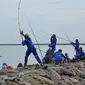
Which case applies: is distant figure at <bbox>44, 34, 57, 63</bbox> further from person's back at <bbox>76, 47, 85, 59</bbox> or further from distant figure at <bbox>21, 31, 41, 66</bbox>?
person's back at <bbox>76, 47, 85, 59</bbox>

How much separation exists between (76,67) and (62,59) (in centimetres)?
347

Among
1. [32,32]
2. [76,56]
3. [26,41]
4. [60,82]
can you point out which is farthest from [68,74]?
[76,56]

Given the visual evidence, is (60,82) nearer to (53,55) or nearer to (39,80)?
(39,80)

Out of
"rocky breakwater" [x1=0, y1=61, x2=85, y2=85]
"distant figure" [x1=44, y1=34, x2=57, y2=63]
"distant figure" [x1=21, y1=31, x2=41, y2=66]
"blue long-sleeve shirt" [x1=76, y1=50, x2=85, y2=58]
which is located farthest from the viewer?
"blue long-sleeve shirt" [x1=76, y1=50, x2=85, y2=58]

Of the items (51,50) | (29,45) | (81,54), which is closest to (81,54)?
(81,54)

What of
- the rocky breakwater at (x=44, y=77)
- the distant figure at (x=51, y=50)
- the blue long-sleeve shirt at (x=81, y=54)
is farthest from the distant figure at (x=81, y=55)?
the rocky breakwater at (x=44, y=77)

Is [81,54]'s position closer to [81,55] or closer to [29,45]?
[81,55]

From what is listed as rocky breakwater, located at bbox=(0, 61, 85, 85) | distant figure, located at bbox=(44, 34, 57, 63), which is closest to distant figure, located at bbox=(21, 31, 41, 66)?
rocky breakwater, located at bbox=(0, 61, 85, 85)

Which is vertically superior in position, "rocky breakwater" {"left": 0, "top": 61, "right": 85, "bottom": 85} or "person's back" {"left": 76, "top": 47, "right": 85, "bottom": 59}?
"person's back" {"left": 76, "top": 47, "right": 85, "bottom": 59}

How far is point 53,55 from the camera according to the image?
2275 cm

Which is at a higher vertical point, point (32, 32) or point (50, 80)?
point (32, 32)

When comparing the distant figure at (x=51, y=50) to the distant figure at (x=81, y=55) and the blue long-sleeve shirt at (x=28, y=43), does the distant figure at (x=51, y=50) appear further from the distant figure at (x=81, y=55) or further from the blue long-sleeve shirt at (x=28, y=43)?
the distant figure at (x=81, y=55)

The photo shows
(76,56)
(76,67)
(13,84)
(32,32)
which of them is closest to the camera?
(13,84)

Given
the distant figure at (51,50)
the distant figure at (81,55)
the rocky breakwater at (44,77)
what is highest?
the distant figure at (51,50)
